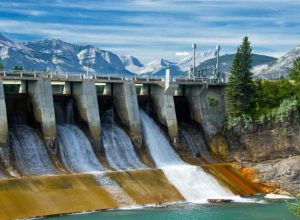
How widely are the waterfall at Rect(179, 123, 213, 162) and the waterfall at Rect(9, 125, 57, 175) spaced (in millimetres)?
23582

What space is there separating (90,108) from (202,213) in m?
22.1

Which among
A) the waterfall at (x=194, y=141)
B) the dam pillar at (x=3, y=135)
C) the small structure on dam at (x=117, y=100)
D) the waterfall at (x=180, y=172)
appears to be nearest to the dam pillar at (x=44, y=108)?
the small structure on dam at (x=117, y=100)

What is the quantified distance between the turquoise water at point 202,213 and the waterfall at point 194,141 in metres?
18.0

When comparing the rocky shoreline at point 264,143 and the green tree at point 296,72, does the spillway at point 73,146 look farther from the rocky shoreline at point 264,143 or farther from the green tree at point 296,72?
the green tree at point 296,72

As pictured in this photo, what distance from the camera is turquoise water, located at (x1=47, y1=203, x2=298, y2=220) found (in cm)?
6538

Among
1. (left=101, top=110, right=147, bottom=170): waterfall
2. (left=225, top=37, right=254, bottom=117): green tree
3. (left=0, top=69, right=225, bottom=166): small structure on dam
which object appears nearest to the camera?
(left=0, top=69, right=225, bottom=166): small structure on dam

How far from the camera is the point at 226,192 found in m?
80.2

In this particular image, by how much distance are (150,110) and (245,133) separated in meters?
13.7

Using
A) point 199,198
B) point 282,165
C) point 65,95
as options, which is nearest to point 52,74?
point 65,95

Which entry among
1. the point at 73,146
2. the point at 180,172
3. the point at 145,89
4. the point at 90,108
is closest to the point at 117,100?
the point at 90,108

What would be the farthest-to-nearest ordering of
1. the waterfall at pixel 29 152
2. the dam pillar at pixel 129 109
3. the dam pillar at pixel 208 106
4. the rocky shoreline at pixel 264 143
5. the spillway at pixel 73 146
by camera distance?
the dam pillar at pixel 208 106 → the rocky shoreline at pixel 264 143 → the dam pillar at pixel 129 109 → the spillway at pixel 73 146 → the waterfall at pixel 29 152

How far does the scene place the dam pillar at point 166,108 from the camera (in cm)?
9181

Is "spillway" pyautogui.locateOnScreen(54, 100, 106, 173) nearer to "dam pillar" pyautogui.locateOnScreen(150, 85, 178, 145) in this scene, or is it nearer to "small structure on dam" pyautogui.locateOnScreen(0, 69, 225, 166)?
"small structure on dam" pyautogui.locateOnScreen(0, 69, 225, 166)

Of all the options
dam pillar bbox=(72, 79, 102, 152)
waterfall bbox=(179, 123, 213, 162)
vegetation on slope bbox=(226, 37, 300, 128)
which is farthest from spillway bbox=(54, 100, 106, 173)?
vegetation on slope bbox=(226, 37, 300, 128)
